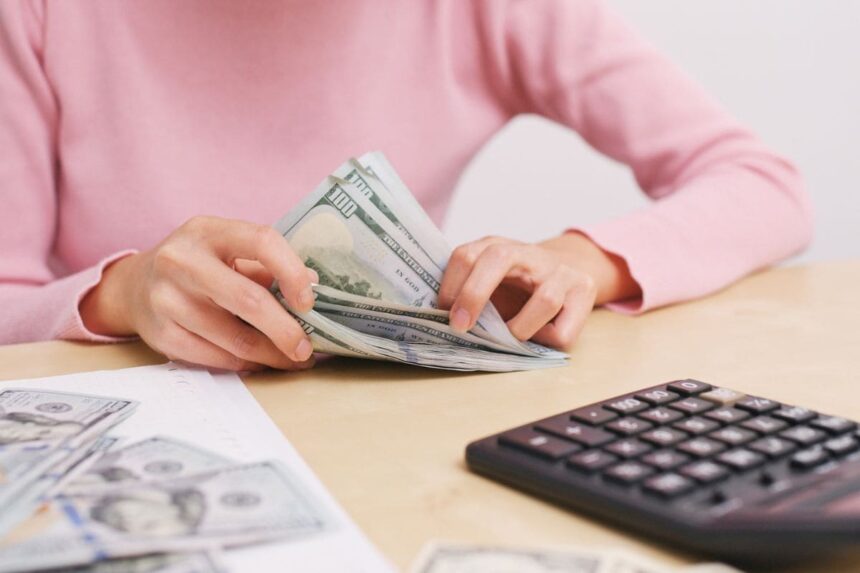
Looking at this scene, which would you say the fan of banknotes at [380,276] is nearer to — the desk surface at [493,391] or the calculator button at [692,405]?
the desk surface at [493,391]

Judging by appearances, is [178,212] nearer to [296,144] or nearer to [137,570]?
[296,144]

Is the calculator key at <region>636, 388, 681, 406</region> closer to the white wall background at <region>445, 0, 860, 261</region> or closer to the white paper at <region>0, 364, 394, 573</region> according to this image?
the white paper at <region>0, 364, 394, 573</region>

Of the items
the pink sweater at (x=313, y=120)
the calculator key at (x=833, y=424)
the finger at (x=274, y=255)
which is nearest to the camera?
the calculator key at (x=833, y=424)

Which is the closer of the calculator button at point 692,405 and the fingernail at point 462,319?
the calculator button at point 692,405

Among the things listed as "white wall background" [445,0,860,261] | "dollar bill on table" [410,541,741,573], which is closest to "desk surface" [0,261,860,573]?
"dollar bill on table" [410,541,741,573]

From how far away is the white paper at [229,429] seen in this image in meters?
0.37

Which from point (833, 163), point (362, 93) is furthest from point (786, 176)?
point (833, 163)

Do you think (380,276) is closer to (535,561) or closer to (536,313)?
(536,313)

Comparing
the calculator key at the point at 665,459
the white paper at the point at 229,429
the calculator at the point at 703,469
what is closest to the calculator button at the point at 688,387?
the calculator at the point at 703,469

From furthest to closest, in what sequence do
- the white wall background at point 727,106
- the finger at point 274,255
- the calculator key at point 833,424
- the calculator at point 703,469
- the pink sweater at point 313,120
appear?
1. the white wall background at point 727,106
2. the pink sweater at point 313,120
3. the finger at point 274,255
4. the calculator key at point 833,424
5. the calculator at point 703,469

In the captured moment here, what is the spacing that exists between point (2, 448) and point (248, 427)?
0.44 feet

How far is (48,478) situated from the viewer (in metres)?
0.43

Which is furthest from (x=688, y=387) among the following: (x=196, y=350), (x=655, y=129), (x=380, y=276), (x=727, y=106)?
(x=727, y=106)

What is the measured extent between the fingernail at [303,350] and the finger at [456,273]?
11 centimetres
